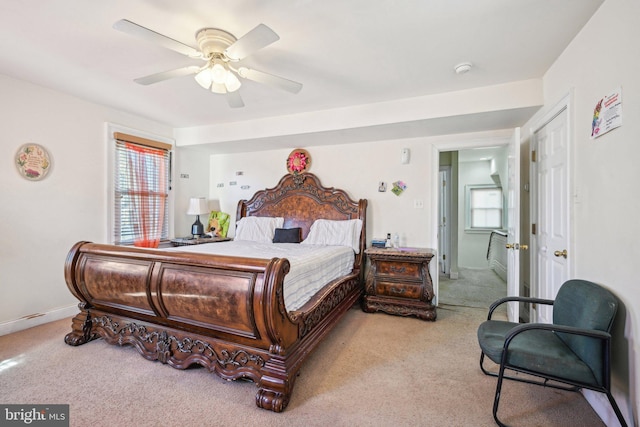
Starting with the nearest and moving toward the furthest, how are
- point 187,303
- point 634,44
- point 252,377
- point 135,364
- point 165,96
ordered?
1. point 634,44
2. point 252,377
3. point 187,303
4. point 135,364
5. point 165,96

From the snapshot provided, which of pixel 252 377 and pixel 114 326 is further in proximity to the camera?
pixel 114 326

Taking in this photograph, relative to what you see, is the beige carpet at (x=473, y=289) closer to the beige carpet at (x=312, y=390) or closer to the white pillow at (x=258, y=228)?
the beige carpet at (x=312, y=390)

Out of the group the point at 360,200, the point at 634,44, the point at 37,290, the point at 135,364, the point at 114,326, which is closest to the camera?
the point at 634,44

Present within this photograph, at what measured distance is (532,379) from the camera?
199 cm

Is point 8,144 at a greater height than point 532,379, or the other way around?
point 8,144

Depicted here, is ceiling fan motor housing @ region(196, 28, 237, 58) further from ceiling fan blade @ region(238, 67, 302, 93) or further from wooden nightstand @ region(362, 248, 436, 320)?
wooden nightstand @ region(362, 248, 436, 320)

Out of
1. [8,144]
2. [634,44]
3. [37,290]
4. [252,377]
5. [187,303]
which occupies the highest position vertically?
[634,44]

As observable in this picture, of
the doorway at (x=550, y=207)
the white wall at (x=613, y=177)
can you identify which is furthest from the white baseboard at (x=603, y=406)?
the doorway at (x=550, y=207)

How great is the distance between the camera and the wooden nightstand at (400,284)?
10.3 feet

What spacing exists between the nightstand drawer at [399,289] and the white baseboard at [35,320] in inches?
141

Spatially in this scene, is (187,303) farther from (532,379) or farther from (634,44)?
(634,44)

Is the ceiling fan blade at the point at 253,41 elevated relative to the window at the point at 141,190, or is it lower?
elevated

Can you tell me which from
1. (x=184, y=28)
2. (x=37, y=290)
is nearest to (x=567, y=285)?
(x=184, y=28)

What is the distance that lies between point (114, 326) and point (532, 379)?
330cm
